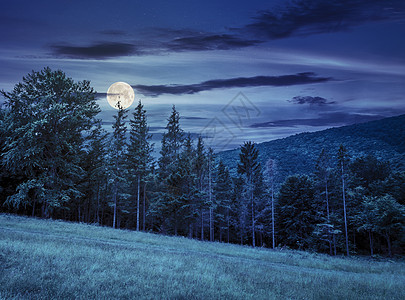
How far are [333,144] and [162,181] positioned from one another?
420 feet

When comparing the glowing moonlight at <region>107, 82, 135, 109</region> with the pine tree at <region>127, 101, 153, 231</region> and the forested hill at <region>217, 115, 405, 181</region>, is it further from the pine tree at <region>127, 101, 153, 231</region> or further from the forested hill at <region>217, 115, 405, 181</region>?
the forested hill at <region>217, 115, 405, 181</region>

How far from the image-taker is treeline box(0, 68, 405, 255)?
106 ft

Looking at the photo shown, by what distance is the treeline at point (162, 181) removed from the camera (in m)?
32.2

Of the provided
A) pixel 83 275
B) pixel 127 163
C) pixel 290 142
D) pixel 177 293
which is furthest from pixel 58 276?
pixel 290 142

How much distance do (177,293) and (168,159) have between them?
45.3 m

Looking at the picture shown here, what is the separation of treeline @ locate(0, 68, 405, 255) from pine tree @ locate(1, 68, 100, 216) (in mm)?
113

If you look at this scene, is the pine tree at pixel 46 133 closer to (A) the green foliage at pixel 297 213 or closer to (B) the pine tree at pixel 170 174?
(B) the pine tree at pixel 170 174

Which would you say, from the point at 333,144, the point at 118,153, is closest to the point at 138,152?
the point at 118,153

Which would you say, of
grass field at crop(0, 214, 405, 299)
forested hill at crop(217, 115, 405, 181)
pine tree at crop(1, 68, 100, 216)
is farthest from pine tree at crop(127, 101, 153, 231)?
forested hill at crop(217, 115, 405, 181)

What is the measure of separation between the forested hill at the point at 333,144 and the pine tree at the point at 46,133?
79.8 metres

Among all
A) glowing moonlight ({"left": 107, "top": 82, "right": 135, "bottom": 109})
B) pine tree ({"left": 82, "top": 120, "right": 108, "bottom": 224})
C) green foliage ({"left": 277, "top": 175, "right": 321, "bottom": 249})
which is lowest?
green foliage ({"left": 277, "top": 175, "right": 321, "bottom": 249})

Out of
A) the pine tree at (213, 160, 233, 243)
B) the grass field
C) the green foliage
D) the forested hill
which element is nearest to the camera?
the grass field

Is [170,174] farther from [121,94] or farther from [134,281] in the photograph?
[134,281]

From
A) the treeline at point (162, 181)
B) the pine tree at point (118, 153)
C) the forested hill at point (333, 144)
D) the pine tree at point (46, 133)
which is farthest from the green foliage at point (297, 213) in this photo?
the forested hill at point (333, 144)
